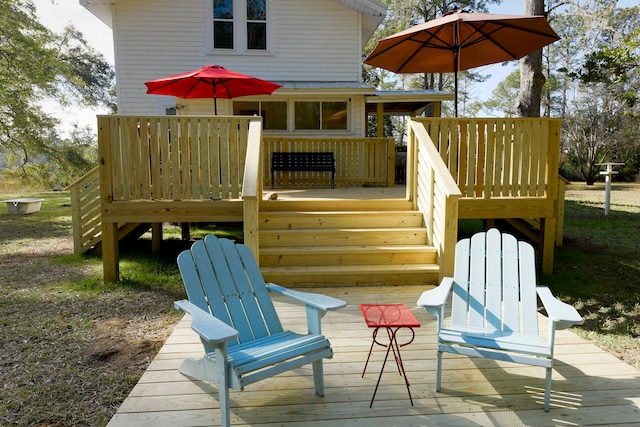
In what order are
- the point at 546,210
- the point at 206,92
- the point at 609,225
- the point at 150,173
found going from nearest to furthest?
1. the point at 150,173
2. the point at 546,210
3. the point at 206,92
4. the point at 609,225

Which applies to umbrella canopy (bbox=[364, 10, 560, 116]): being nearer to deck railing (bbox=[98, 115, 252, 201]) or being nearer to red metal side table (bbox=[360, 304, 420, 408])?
deck railing (bbox=[98, 115, 252, 201])

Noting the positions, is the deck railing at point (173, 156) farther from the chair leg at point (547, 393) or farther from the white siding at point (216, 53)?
the white siding at point (216, 53)

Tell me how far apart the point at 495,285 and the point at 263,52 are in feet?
33.2

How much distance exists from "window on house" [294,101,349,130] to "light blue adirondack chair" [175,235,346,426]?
8588mm

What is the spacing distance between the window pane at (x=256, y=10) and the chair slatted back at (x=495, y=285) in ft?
33.7

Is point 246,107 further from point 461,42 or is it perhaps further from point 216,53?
point 461,42

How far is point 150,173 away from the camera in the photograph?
18.8ft


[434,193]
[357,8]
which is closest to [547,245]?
[434,193]

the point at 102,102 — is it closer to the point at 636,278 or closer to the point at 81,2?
the point at 81,2

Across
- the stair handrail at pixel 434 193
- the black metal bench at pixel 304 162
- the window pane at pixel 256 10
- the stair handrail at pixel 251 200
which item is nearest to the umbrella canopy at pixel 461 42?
the stair handrail at pixel 434 193

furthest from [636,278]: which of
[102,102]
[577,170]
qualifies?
[102,102]

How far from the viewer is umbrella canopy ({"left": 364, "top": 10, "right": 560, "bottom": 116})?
5809mm

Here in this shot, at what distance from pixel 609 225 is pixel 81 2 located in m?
13.5

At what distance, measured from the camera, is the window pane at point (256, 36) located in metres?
11.9
